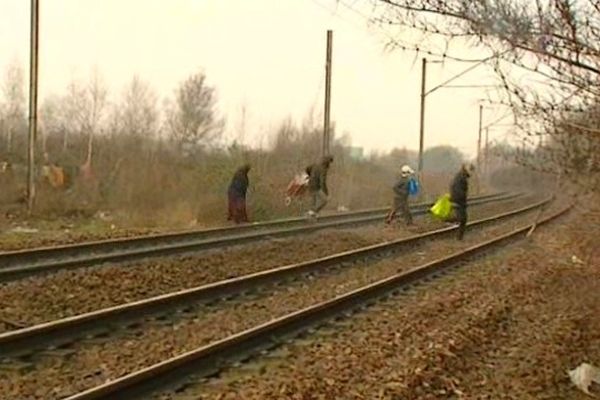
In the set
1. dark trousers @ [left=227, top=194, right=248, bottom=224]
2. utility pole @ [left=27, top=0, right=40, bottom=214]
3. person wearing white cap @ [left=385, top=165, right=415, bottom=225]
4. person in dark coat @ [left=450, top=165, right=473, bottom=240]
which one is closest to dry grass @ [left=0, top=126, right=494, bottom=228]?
dark trousers @ [left=227, top=194, right=248, bottom=224]

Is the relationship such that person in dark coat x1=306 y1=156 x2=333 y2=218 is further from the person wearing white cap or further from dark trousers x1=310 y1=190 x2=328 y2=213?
the person wearing white cap

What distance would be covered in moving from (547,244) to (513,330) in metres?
13.5

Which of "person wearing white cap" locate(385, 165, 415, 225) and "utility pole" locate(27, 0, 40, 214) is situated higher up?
"utility pole" locate(27, 0, 40, 214)

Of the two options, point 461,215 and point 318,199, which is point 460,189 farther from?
point 318,199

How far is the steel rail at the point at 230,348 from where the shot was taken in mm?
6938

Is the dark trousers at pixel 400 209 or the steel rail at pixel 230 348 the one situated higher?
the dark trousers at pixel 400 209

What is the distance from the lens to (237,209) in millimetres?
27062

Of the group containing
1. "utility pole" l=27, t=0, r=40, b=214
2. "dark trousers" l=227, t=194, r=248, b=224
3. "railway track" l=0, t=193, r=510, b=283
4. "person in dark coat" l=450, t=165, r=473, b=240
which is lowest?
"railway track" l=0, t=193, r=510, b=283

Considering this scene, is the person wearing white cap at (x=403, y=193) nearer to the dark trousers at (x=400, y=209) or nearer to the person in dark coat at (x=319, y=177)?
the dark trousers at (x=400, y=209)

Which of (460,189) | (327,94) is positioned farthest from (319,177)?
(327,94)

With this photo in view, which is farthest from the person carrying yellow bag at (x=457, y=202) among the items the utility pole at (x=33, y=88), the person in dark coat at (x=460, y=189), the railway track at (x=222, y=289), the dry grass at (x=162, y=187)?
the utility pole at (x=33, y=88)

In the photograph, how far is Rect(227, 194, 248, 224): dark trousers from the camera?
2679cm

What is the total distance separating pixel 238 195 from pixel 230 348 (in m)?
17.9

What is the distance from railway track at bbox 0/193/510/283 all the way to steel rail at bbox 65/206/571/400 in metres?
5.04
